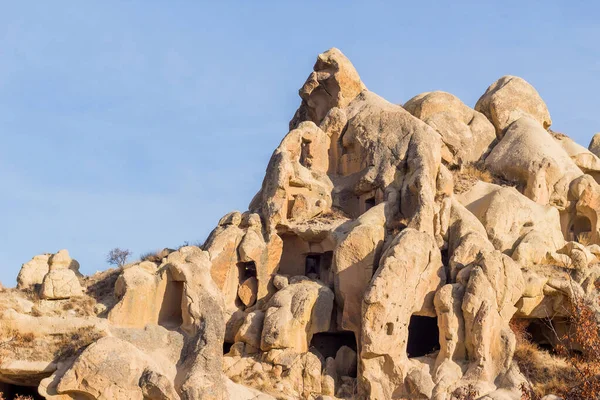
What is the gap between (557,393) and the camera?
1173 inches

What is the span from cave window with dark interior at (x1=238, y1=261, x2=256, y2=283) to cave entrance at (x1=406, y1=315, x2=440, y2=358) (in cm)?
514

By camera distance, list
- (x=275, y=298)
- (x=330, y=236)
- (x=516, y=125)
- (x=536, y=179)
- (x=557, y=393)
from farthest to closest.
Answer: (x=516, y=125)
(x=536, y=179)
(x=330, y=236)
(x=275, y=298)
(x=557, y=393)

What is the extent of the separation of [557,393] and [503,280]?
3.47 m

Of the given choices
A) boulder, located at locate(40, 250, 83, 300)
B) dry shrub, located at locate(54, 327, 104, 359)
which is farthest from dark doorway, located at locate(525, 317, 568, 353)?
boulder, located at locate(40, 250, 83, 300)

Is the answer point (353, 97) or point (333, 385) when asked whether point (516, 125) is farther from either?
point (333, 385)

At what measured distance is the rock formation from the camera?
97.4ft

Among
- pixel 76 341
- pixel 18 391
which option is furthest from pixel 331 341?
pixel 18 391

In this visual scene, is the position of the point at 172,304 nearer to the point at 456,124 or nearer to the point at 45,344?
the point at 45,344

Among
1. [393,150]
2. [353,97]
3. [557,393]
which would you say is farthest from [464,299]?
[353,97]

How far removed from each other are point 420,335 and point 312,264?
407 centimetres

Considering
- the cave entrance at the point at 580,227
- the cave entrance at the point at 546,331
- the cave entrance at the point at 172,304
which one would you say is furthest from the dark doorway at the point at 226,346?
the cave entrance at the point at 580,227

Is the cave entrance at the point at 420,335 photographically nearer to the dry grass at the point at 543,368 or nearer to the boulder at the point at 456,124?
the dry grass at the point at 543,368

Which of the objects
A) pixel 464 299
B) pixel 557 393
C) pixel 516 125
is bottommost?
pixel 557 393

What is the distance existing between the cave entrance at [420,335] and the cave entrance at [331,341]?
86.7 inches
